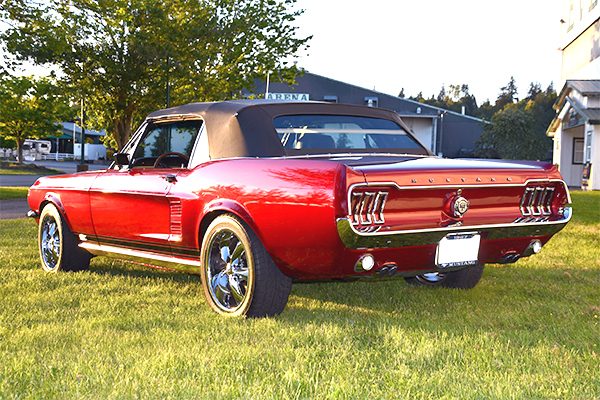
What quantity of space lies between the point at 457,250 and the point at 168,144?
111 inches

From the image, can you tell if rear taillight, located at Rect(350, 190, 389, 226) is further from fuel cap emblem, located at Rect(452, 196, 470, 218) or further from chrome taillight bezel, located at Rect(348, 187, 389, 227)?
fuel cap emblem, located at Rect(452, 196, 470, 218)

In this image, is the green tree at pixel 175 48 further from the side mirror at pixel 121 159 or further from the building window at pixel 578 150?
the side mirror at pixel 121 159

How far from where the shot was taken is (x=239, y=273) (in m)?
4.64

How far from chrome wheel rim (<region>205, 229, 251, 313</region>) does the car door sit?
52cm

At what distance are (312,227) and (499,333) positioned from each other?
4.51ft

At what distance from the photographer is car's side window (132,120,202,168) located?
5633 millimetres

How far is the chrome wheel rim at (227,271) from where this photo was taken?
4.61 m

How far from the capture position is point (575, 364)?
3.60 metres

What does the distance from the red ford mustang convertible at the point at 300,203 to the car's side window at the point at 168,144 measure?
0.01m

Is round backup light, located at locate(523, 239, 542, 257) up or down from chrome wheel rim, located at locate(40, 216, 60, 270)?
up

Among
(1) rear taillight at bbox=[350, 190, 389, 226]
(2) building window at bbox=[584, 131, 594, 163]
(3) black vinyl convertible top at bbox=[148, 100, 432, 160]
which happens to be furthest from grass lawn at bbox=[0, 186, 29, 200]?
(2) building window at bbox=[584, 131, 594, 163]

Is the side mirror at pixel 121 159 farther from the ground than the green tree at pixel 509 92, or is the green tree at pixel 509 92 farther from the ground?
the green tree at pixel 509 92

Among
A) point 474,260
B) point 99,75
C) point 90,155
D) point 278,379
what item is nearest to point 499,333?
point 474,260

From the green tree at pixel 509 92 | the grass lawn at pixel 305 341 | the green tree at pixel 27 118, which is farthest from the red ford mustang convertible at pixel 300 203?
the green tree at pixel 509 92
